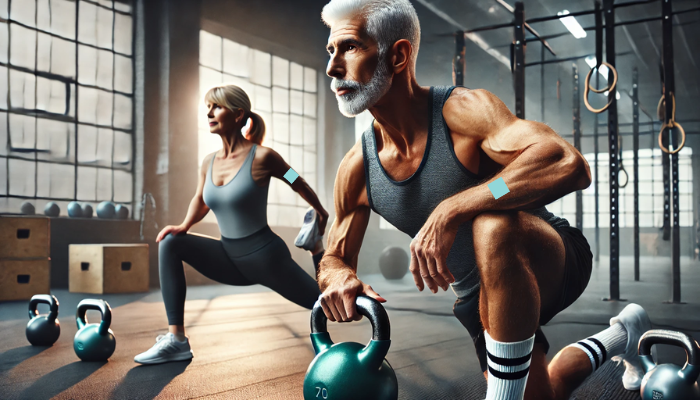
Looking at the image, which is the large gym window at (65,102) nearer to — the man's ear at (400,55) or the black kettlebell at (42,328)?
the black kettlebell at (42,328)

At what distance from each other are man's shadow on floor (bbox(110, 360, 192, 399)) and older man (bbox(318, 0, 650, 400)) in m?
0.88

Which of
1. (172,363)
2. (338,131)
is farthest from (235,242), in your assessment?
(338,131)

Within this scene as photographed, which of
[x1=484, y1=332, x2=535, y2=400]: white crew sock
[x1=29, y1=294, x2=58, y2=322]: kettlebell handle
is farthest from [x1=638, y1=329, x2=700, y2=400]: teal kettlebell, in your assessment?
[x1=29, y1=294, x2=58, y2=322]: kettlebell handle

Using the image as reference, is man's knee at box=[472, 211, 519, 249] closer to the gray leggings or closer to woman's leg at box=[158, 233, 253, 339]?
the gray leggings

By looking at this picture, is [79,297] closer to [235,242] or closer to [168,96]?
[168,96]

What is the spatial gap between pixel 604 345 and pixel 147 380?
5.20 ft

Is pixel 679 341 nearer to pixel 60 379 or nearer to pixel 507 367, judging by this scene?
pixel 507 367

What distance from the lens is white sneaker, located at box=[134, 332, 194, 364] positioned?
2303 millimetres

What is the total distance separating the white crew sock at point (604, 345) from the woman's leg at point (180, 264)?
1.43m

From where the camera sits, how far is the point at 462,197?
3.86 feet

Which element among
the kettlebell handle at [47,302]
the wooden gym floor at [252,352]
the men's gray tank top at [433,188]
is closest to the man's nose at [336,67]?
the men's gray tank top at [433,188]

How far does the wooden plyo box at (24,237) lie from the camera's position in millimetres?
4734

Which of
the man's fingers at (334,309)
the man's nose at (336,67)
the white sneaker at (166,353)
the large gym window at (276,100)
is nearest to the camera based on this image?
the man's fingers at (334,309)

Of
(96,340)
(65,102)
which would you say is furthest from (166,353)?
(65,102)
